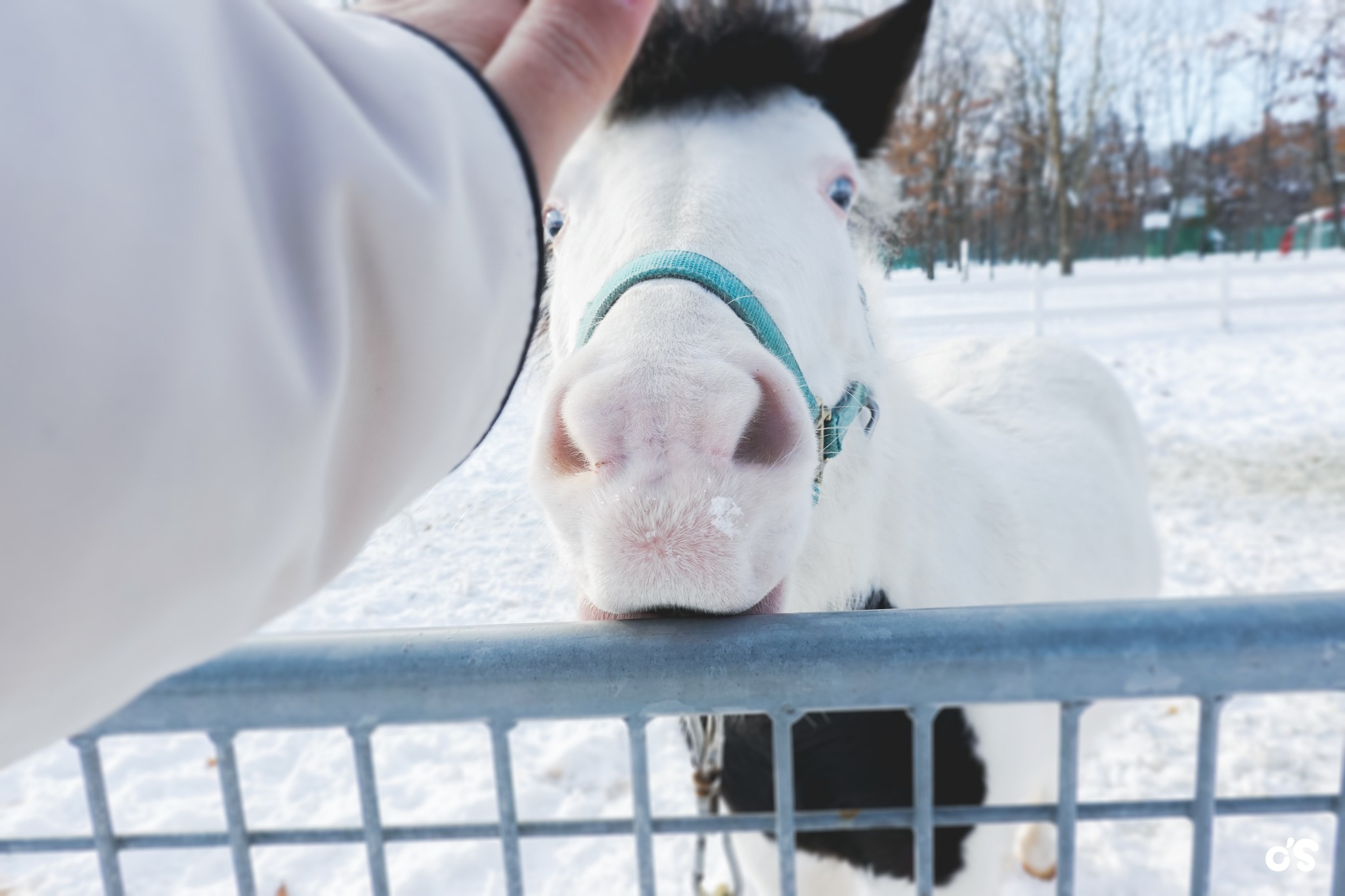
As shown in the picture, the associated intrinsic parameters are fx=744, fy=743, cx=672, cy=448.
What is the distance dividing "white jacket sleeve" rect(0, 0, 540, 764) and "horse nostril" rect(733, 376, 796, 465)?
45 centimetres

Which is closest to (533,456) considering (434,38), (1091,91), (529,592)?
(434,38)

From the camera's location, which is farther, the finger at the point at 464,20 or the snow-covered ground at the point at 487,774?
the snow-covered ground at the point at 487,774

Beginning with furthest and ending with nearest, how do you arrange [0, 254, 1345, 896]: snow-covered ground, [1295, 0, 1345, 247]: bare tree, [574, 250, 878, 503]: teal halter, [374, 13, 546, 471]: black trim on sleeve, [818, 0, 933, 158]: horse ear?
[1295, 0, 1345, 247]: bare tree
[0, 254, 1345, 896]: snow-covered ground
[818, 0, 933, 158]: horse ear
[574, 250, 878, 503]: teal halter
[374, 13, 546, 471]: black trim on sleeve

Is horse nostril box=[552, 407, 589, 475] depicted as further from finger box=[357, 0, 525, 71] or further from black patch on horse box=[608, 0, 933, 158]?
black patch on horse box=[608, 0, 933, 158]

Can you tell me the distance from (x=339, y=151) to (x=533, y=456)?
53 centimetres

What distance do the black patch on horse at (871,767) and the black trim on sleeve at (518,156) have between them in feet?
3.92

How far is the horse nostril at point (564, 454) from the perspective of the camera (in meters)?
0.92

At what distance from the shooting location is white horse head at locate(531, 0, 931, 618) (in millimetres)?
850

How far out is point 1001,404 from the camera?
300cm

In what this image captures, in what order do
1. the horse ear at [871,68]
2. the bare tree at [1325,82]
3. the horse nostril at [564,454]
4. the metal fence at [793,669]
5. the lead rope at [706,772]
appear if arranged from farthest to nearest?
the bare tree at [1325,82] < the horse ear at [871,68] < the lead rope at [706,772] < the horse nostril at [564,454] < the metal fence at [793,669]

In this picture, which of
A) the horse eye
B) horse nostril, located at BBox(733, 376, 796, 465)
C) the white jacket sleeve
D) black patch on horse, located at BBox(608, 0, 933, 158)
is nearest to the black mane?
black patch on horse, located at BBox(608, 0, 933, 158)

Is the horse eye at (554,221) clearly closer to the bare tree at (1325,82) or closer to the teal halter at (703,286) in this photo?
the teal halter at (703,286)

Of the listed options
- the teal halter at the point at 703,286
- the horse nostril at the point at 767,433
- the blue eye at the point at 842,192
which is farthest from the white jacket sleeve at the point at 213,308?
the blue eye at the point at 842,192

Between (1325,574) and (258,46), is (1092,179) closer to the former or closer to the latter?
(1325,574)
